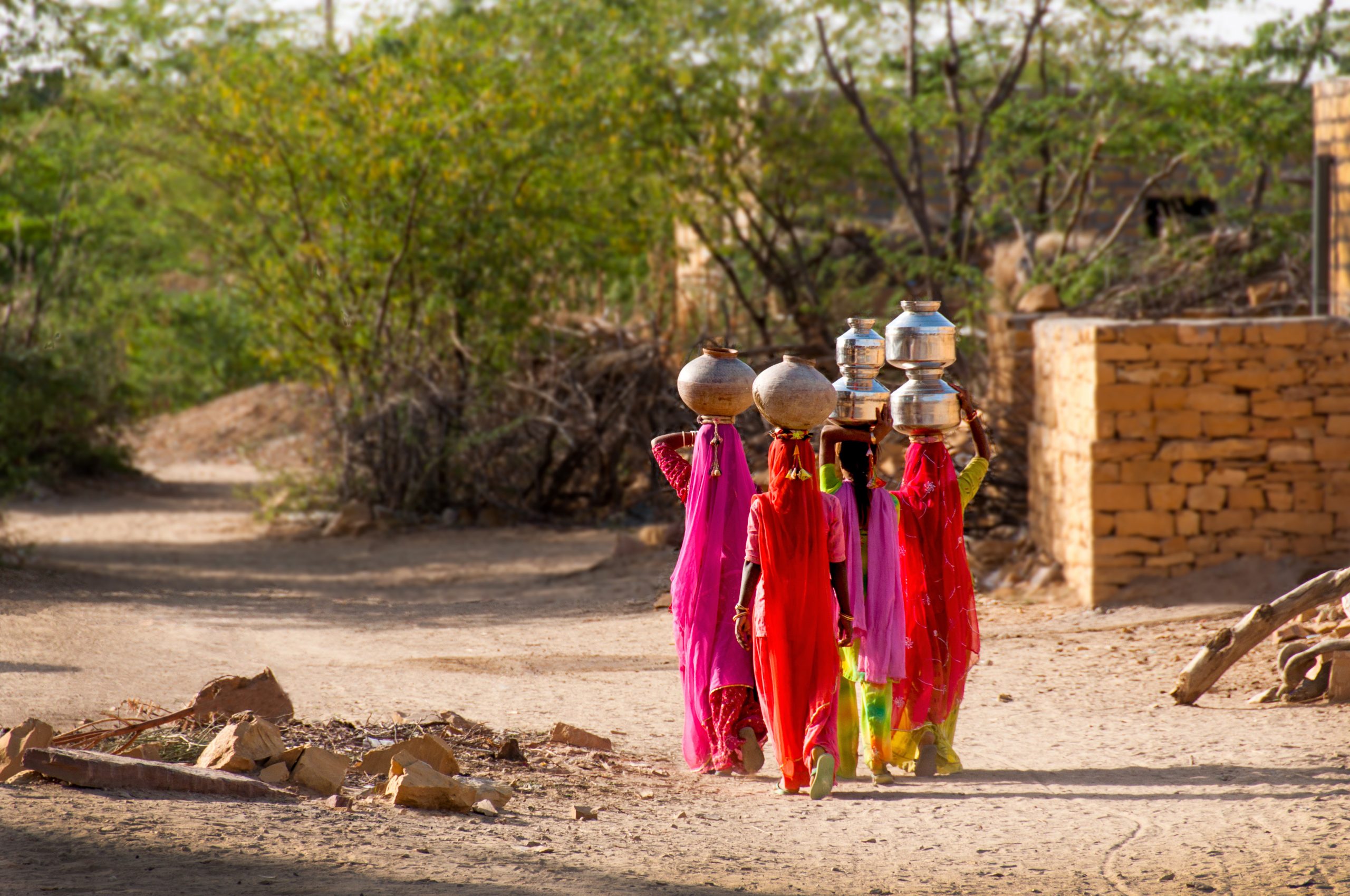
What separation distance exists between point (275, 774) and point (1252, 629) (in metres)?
3.85

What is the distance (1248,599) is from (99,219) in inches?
702

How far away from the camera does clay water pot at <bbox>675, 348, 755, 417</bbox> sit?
14.4 ft

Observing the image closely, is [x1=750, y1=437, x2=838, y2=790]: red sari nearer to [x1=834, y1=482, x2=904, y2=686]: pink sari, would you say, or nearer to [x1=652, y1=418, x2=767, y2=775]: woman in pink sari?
[x1=834, y1=482, x2=904, y2=686]: pink sari

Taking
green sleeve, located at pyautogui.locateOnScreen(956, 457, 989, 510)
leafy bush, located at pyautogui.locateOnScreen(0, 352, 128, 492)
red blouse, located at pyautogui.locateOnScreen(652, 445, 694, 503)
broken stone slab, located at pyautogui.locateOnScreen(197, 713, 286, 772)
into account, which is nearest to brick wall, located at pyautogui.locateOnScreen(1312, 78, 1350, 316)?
green sleeve, located at pyautogui.locateOnScreen(956, 457, 989, 510)

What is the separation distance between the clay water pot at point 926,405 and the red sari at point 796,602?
0.48 meters

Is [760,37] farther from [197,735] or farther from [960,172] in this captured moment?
[197,735]

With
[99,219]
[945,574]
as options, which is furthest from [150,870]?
[99,219]

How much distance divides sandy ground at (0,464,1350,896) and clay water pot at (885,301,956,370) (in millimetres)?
1450

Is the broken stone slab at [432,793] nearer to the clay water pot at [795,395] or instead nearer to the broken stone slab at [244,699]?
the broken stone slab at [244,699]

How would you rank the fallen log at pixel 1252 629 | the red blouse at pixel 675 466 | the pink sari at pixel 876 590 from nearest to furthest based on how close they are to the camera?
the pink sari at pixel 876 590, the red blouse at pixel 675 466, the fallen log at pixel 1252 629

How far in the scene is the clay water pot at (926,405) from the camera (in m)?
4.51

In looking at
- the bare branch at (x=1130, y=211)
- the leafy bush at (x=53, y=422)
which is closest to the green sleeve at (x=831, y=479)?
the leafy bush at (x=53, y=422)

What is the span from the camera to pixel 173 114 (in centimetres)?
1273

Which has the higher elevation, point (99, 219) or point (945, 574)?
point (99, 219)
